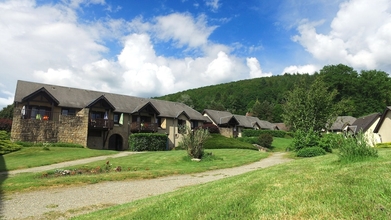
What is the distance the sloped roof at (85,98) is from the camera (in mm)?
33916

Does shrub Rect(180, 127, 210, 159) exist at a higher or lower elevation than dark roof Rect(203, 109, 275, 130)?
lower

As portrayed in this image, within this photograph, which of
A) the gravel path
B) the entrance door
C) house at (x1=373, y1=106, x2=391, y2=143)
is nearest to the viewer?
the gravel path

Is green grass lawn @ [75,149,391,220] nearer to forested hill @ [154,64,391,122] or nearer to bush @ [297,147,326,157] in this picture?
bush @ [297,147,326,157]

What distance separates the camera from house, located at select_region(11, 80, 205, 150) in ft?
101

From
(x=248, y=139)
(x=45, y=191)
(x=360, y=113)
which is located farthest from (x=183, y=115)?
(x=360, y=113)

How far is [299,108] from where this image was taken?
28422 mm

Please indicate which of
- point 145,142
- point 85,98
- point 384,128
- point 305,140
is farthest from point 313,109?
point 85,98

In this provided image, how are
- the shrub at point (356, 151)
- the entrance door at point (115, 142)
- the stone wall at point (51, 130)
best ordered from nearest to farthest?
the shrub at point (356, 151) → the stone wall at point (51, 130) → the entrance door at point (115, 142)

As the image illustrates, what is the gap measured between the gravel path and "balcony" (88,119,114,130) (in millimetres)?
22305

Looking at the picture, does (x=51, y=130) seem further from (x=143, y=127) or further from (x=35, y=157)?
(x=143, y=127)

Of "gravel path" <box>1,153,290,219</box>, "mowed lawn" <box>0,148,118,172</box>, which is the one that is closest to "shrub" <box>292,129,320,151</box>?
"gravel path" <box>1,153,290,219</box>

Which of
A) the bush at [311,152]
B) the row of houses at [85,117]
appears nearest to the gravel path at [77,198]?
the bush at [311,152]

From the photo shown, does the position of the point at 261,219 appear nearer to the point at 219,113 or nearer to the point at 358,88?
the point at 219,113

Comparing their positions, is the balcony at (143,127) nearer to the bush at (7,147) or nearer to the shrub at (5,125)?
the bush at (7,147)
